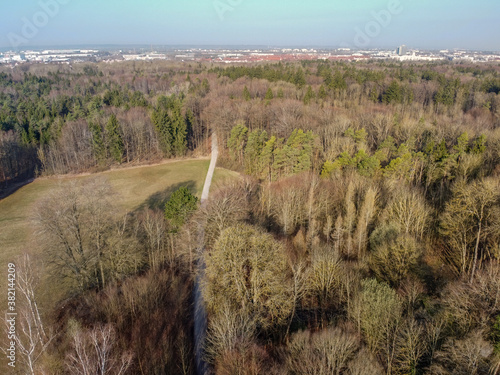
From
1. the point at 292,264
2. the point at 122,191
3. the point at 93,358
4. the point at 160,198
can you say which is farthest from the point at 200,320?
the point at 122,191

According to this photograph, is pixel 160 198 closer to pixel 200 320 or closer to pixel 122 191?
pixel 122 191

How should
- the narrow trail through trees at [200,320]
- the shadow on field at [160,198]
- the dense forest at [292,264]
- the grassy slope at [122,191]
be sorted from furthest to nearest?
the shadow on field at [160,198], the grassy slope at [122,191], the narrow trail through trees at [200,320], the dense forest at [292,264]

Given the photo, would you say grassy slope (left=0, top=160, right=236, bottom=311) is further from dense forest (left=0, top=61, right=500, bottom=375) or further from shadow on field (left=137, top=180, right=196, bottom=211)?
dense forest (left=0, top=61, right=500, bottom=375)

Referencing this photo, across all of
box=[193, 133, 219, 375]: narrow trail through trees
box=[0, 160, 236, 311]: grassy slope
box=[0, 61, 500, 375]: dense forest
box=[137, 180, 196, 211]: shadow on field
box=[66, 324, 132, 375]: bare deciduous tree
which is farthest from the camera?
box=[137, 180, 196, 211]: shadow on field

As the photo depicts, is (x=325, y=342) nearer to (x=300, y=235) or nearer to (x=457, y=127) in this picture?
(x=300, y=235)

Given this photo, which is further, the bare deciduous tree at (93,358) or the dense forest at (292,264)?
the dense forest at (292,264)

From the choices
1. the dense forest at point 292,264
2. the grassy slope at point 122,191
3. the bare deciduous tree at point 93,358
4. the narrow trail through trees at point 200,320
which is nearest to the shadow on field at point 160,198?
the grassy slope at point 122,191

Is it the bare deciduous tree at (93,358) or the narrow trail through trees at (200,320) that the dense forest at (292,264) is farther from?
the narrow trail through trees at (200,320)

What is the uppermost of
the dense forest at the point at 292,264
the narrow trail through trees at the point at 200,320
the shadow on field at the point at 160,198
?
the dense forest at the point at 292,264

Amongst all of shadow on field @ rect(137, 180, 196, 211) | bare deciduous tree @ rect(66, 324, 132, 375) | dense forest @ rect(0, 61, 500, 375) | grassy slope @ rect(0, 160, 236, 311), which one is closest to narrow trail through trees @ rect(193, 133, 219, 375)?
dense forest @ rect(0, 61, 500, 375)
